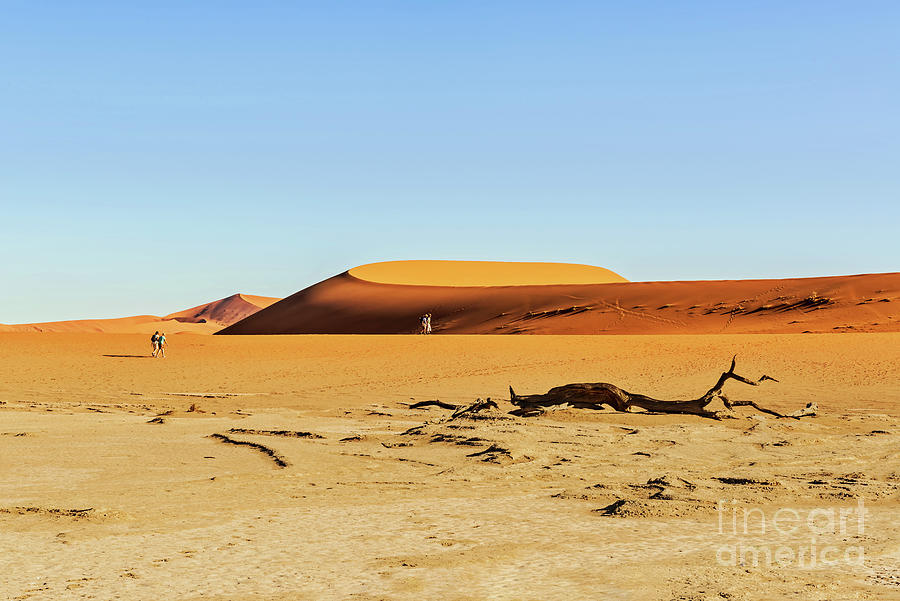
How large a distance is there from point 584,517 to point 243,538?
274 cm

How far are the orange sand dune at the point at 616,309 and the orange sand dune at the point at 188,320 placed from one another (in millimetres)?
38560

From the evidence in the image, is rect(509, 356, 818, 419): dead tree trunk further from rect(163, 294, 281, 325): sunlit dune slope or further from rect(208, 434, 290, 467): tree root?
rect(163, 294, 281, 325): sunlit dune slope

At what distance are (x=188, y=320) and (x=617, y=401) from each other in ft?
457

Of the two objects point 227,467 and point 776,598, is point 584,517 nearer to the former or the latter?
point 776,598

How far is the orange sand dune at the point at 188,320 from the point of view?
394 feet

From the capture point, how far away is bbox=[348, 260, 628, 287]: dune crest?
106431mm

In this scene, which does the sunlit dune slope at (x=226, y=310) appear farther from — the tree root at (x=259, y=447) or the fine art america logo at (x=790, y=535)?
the fine art america logo at (x=790, y=535)

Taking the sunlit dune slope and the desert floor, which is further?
the sunlit dune slope

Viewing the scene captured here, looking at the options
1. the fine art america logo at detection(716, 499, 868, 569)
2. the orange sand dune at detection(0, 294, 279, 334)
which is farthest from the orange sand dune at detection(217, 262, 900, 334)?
the orange sand dune at detection(0, 294, 279, 334)

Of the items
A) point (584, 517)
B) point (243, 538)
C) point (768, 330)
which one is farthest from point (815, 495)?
point (768, 330)

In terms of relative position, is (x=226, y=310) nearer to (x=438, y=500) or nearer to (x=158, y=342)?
(x=158, y=342)

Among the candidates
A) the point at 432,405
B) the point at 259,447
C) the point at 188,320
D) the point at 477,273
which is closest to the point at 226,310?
the point at 188,320

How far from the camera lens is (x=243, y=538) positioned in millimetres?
6824

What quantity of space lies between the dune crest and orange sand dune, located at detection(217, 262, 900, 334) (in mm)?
22889
